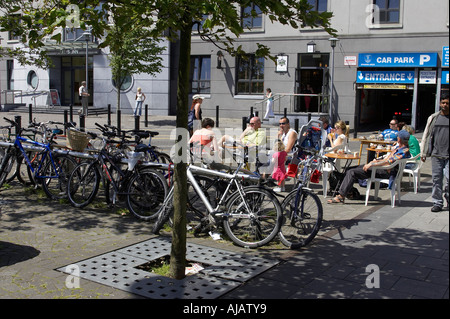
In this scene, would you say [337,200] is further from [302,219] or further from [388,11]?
[388,11]

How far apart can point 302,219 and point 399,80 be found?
19.5 m

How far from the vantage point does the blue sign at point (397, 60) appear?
22.6 metres

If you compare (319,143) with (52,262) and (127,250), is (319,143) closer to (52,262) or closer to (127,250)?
(127,250)

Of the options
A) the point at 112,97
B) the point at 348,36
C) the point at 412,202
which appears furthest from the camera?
the point at 112,97

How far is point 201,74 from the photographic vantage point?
95.5ft

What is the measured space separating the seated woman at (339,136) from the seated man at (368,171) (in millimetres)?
1150

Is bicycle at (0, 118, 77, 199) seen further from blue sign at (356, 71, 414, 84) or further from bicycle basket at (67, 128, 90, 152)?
blue sign at (356, 71, 414, 84)

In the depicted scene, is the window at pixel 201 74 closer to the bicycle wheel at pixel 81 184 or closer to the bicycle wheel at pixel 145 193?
the bicycle wheel at pixel 81 184

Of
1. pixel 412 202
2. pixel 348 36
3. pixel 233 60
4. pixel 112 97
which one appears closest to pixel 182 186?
pixel 412 202

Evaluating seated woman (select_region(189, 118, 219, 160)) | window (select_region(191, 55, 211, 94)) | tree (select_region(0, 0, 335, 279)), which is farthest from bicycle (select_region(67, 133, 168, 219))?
window (select_region(191, 55, 211, 94))

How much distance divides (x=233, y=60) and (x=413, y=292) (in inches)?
942

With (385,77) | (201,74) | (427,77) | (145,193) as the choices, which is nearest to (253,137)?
(145,193)

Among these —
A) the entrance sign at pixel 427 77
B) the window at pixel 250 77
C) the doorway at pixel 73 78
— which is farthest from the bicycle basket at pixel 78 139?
the doorway at pixel 73 78

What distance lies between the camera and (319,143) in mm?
9469
